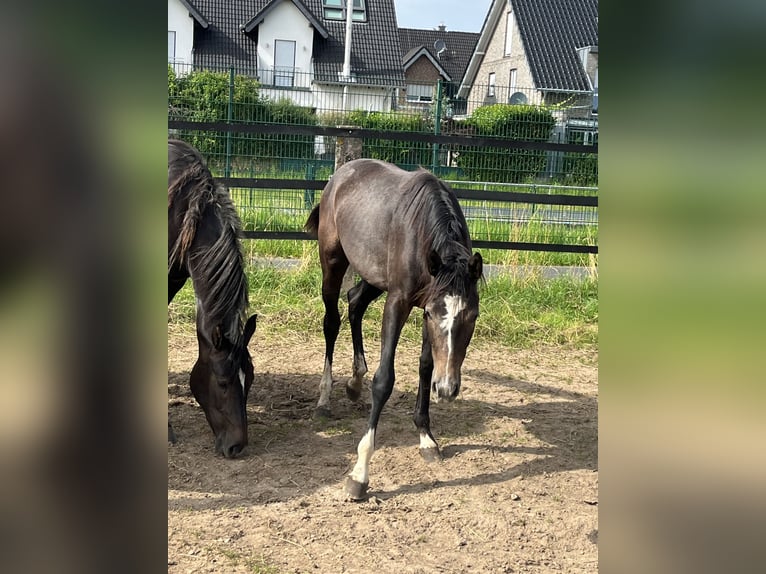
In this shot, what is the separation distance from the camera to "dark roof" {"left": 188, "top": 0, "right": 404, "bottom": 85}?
2917cm

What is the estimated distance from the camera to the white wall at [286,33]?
95.9ft

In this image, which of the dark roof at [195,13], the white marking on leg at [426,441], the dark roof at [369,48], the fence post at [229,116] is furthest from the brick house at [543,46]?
the white marking on leg at [426,441]

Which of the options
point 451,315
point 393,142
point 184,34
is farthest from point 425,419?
point 184,34

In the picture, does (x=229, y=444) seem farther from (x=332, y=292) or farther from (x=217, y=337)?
(x=332, y=292)

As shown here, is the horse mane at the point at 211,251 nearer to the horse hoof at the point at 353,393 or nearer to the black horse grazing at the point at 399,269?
the black horse grazing at the point at 399,269

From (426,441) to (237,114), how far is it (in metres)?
5.89

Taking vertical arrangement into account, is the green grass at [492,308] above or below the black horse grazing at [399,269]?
below

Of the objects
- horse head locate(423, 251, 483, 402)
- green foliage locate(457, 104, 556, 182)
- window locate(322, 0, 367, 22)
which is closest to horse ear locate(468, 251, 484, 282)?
horse head locate(423, 251, 483, 402)

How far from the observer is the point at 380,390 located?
383cm

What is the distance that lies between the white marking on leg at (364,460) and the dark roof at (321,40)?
25844mm

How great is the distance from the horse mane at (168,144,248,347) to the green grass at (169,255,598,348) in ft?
8.43
